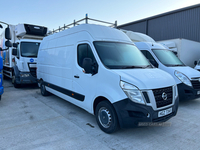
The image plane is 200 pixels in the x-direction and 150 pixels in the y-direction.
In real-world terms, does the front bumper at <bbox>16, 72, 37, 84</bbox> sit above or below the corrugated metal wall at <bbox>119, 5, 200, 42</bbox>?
below

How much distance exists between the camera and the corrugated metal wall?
15.8 m

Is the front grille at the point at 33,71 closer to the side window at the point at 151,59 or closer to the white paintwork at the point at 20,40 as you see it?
the white paintwork at the point at 20,40

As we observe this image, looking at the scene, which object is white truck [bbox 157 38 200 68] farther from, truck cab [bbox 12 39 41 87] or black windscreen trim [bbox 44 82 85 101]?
truck cab [bbox 12 39 41 87]

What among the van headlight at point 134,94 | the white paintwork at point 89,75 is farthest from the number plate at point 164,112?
the van headlight at point 134,94

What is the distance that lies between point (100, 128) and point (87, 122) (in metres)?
0.59

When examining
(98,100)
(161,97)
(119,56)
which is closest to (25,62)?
(98,100)

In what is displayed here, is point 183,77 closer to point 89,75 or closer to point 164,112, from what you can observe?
point 164,112

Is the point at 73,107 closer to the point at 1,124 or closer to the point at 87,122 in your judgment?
the point at 87,122

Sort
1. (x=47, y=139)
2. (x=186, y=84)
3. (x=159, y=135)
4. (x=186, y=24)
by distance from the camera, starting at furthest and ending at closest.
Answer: (x=186, y=24) < (x=186, y=84) < (x=159, y=135) < (x=47, y=139)

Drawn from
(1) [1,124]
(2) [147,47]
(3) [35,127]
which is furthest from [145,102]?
(2) [147,47]

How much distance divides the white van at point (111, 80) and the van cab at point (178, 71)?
1986 millimetres

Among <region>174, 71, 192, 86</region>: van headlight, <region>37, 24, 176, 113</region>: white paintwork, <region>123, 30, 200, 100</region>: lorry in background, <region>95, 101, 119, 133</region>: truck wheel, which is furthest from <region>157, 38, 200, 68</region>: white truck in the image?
<region>95, 101, 119, 133</region>: truck wheel

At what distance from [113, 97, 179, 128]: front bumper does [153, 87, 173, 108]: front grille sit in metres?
0.24

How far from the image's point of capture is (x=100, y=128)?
12.1 feet
